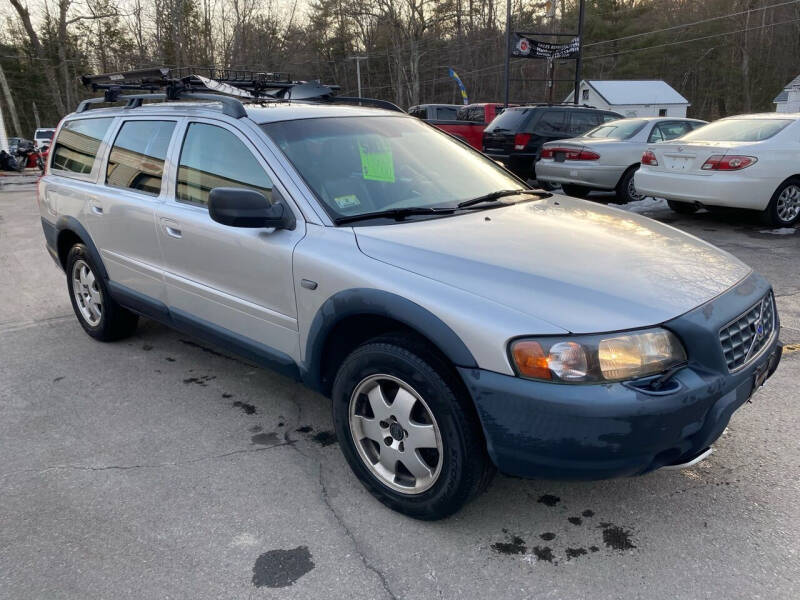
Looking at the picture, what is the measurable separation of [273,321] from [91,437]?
128 cm

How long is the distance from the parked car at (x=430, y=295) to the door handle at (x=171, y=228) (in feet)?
0.08

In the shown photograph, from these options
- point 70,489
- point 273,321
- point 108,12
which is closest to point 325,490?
point 273,321

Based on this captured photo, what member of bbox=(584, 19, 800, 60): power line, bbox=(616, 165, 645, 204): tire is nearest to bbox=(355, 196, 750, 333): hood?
bbox=(616, 165, 645, 204): tire

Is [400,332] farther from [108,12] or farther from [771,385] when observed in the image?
[108,12]

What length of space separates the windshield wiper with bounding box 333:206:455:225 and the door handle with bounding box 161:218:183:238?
117 centimetres

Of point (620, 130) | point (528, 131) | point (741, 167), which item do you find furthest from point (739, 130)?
point (528, 131)

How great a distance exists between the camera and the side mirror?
2.70m

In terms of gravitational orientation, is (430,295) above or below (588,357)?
above

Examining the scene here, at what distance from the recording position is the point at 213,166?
11.0 feet

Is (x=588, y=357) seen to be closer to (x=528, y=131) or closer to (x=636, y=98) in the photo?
(x=528, y=131)

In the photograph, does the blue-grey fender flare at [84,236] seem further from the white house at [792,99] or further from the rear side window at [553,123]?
the white house at [792,99]

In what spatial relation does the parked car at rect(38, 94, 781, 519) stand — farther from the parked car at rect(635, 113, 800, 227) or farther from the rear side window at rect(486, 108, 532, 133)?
the rear side window at rect(486, 108, 532, 133)

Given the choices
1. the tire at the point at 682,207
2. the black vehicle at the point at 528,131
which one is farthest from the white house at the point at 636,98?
the tire at the point at 682,207

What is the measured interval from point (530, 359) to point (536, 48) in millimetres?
20833
